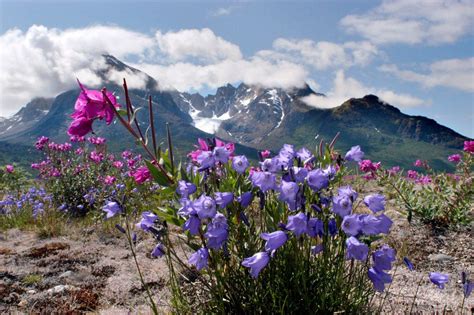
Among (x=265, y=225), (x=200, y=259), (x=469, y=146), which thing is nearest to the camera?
(x=200, y=259)

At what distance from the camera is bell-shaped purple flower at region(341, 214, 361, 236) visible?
2166 mm

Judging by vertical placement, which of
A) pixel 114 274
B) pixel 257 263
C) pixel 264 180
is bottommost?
pixel 114 274

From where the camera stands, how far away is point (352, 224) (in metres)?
2.18

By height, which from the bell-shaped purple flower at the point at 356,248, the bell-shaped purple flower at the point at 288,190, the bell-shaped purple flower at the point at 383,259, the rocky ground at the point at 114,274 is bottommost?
the rocky ground at the point at 114,274

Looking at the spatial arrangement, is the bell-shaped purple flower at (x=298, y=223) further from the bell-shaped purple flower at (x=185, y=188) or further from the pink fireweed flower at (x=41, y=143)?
the pink fireweed flower at (x=41, y=143)

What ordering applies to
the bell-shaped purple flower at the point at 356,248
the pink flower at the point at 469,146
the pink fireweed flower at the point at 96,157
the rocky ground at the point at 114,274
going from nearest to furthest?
the bell-shaped purple flower at the point at 356,248, the rocky ground at the point at 114,274, the pink flower at the point at 469,146, the pink fireweed flower at the point at 96,157

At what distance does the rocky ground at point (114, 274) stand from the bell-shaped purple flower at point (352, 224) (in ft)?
4.04

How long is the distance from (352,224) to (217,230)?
79cm

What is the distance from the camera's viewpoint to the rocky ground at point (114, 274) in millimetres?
4023

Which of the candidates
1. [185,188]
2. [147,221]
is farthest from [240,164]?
[147,221]

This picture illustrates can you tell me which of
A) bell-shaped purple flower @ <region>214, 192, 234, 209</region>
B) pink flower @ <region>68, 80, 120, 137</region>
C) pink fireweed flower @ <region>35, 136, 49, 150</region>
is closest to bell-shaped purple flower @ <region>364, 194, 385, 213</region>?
bell-shaped purple flower @ <region>214, 192, 234, 209</region>

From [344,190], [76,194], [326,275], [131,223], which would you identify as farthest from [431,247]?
[76,194]

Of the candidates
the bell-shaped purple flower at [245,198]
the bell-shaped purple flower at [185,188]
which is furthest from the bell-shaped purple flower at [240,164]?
the bell-shaped purple flower at [185,188]

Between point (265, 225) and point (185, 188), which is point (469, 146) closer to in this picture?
point (265, 225)
